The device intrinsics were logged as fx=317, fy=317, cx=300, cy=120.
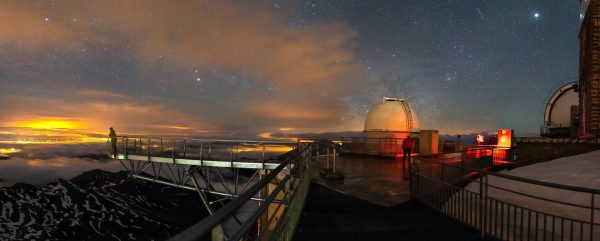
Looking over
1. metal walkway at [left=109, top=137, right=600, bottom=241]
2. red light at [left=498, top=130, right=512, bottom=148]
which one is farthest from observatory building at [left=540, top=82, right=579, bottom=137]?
metal walkway at [left=109, top=137, right=600, bottom=241]

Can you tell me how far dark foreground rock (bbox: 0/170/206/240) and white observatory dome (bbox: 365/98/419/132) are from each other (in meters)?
106

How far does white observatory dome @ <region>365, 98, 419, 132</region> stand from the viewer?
32.4 meters

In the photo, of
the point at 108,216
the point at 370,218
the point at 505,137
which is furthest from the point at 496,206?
the point at 108,216

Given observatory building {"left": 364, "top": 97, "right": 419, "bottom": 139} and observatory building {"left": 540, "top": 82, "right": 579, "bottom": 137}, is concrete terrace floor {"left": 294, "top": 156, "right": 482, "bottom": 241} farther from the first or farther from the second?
observatory building {"left": 540, "top": 82, "right": 579, "bottom": 137}

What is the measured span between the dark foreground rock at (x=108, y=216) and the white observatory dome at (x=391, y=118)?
106079 mm

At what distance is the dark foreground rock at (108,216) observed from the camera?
446 feet

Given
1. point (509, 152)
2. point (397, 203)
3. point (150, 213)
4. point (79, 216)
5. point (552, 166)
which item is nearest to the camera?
point (397, 203)

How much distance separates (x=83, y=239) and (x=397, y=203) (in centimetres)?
17169

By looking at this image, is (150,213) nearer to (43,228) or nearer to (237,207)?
(43,228)

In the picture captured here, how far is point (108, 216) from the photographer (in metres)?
163

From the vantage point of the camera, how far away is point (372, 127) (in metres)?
33.2

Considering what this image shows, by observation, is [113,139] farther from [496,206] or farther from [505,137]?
[505,137]

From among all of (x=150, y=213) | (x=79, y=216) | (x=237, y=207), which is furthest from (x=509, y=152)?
(x=79, y=216)

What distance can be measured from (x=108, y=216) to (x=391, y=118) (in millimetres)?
175860
